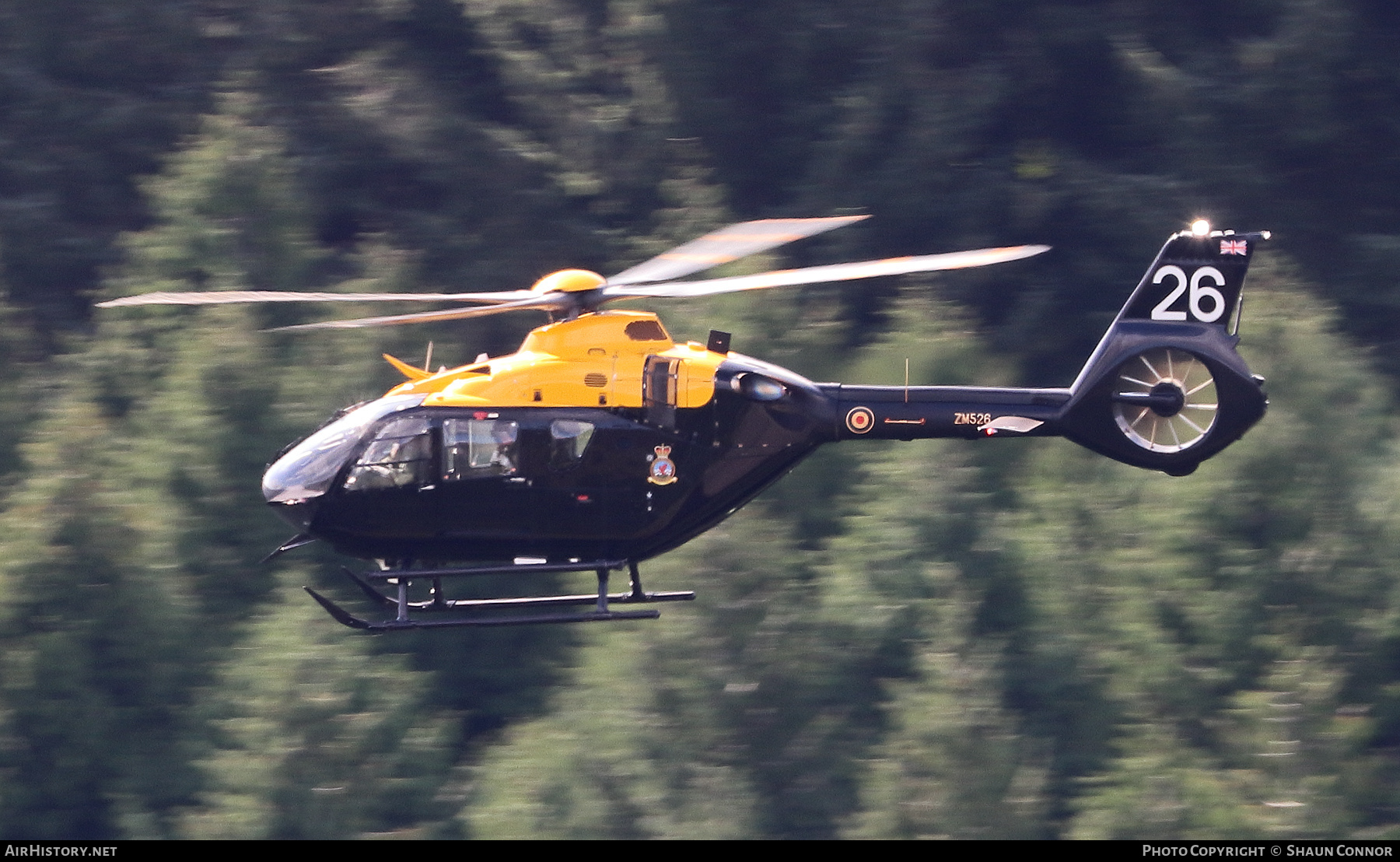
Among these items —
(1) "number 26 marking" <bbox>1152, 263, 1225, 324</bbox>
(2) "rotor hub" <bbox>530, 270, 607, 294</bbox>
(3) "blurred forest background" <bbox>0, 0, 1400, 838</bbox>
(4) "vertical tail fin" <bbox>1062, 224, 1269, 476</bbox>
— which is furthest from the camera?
(3) "blurred forest background" <bbox>0, 0, 1400, 838</bbox>

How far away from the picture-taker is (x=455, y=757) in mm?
21453

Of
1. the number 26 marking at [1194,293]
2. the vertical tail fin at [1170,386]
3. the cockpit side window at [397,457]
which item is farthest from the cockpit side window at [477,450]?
the number 26 marking at [1194,293]

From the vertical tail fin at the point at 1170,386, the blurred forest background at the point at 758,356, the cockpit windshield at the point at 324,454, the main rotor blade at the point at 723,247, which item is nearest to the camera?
the main rotor blade at the point at 723,247

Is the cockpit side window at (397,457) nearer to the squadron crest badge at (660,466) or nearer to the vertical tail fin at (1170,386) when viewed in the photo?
the squadron crest badge at (660,466)

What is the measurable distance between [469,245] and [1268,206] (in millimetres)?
10132

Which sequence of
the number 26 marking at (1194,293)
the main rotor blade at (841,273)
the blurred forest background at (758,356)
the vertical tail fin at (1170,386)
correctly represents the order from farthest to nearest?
the blurred forest background at (758,356)
the number 26 marking at (1194,293)
the vertical tail fin at (1170,386)
the main rotor blade at (841,273)

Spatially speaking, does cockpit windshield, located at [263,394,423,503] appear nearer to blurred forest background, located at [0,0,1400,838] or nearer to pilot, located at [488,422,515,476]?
pilot, located at [488,422,515,476]

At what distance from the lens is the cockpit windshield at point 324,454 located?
1229 centimetres

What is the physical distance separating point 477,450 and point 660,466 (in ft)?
3.83

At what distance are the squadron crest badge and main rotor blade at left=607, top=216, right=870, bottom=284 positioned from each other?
110 centimetres

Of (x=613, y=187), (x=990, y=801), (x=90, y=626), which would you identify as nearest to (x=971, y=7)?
(x=613, y=187)

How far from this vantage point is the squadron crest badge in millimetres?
12305

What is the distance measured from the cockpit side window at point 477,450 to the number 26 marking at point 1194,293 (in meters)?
4.43

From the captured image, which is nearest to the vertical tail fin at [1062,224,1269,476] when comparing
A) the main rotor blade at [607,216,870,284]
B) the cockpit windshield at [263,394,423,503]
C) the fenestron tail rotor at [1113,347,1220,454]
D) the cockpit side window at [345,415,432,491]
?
the fenestron tail rotor at [1113,347,1220,454]
